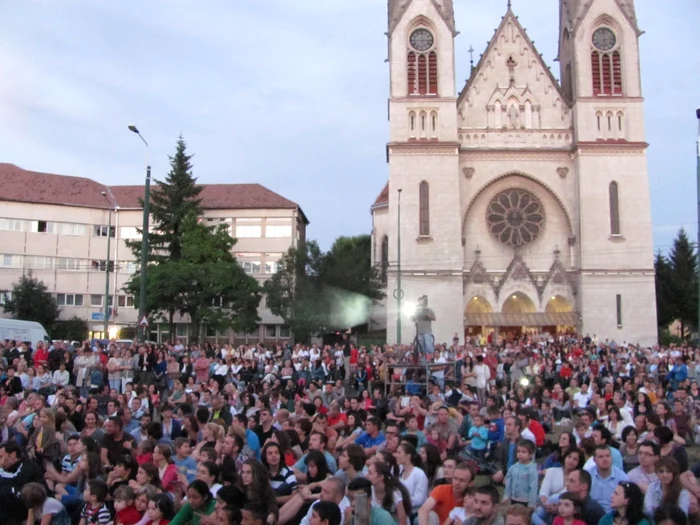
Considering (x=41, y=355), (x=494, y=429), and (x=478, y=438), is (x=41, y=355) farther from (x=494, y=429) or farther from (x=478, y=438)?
(x=494, y=429)

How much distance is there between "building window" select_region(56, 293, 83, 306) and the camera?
2130 inches

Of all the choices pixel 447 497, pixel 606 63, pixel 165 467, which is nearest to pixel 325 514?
pixel 447 497

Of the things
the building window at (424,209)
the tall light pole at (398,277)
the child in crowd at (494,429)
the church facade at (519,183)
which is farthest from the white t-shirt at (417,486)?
the building window at (424,209)

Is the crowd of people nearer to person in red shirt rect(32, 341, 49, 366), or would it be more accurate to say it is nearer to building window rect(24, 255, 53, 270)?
person in red shirt rect(32, 341, 49, 366)

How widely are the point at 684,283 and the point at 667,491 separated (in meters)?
51.4

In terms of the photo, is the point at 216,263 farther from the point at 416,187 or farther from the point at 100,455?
the point at 100,455

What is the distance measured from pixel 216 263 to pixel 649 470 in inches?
1534

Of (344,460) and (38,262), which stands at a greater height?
(38,262)

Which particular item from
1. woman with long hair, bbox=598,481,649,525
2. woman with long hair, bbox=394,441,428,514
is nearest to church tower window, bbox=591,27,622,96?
woman with long hair, bbox=394,441,428,514

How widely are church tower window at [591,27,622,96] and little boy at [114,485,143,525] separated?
39.8 meters

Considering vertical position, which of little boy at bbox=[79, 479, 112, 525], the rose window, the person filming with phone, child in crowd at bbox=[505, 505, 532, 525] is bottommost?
little boy at bbox=[79, 479, 112, 525]

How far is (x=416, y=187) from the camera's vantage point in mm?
40719

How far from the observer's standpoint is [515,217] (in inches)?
1652

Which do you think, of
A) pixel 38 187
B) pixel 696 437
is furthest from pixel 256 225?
pixel 696 437
